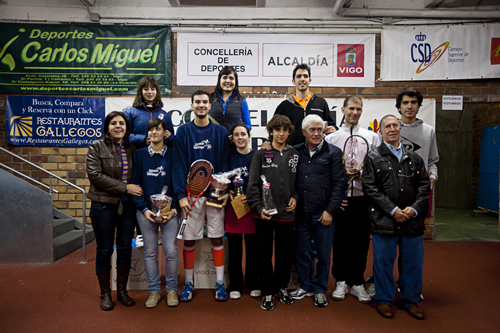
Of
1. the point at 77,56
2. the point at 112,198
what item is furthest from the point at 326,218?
the point at 77,56

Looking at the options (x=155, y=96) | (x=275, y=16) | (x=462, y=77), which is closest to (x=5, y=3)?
A: (x=155, y=96)

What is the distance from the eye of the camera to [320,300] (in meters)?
2.82

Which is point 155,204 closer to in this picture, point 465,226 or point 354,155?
point 354,155

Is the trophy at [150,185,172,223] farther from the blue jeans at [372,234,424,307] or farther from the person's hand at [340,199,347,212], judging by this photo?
the blue jeans at [372,234,424,307]

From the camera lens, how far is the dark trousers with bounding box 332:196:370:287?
2.98 meters

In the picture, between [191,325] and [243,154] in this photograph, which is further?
[243,154]

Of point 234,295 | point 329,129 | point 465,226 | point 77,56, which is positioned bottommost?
point 465,226

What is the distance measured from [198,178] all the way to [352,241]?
168 cm

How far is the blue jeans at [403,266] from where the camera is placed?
106 inches

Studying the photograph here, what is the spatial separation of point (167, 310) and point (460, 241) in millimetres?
5095

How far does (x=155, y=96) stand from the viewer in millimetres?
3203

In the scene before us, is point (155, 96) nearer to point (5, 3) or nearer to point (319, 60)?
point (319, 60)

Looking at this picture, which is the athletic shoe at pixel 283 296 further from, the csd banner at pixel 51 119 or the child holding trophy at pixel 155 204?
the csd banner at pixel 51 119

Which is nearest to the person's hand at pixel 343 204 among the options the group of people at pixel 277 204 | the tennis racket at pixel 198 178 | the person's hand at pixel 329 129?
the group of people at pixel 277 204
